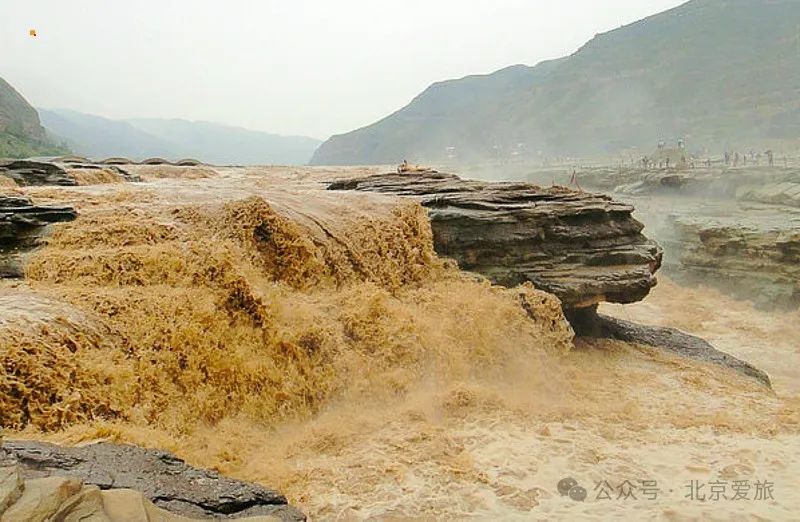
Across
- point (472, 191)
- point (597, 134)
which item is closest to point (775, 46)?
point (597, 134)

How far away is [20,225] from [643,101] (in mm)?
68694

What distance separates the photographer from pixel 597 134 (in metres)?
62.7

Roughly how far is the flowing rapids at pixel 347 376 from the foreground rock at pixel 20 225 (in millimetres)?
166

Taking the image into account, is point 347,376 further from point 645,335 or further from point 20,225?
point 645,335

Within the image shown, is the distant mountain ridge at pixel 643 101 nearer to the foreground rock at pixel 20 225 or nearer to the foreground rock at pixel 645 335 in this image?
the foreground rock at pixel 645 335

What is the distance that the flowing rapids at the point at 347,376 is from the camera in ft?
14.5

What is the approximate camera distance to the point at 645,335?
998 centimetres

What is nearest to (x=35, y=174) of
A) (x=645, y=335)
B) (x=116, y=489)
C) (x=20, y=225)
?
(x=20, y=225)

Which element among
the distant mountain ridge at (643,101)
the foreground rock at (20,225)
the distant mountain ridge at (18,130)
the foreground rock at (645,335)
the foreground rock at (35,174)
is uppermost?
the distant mountain ridge at (643,101)

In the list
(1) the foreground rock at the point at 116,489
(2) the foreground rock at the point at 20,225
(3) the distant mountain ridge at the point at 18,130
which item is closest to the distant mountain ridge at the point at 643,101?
(3) the distant mountain ridge at the point at 18,130

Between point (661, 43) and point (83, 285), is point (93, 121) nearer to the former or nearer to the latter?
point (661, 43)

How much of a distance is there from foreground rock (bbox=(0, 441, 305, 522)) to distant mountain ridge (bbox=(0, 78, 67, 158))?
28852mm

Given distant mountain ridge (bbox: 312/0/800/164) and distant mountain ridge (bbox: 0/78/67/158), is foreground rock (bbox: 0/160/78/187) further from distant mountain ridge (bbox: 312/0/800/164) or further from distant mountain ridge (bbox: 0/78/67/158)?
distant mountain ridge (bbox: 312/0/800/164)

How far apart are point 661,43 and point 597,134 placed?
22.6 meters
